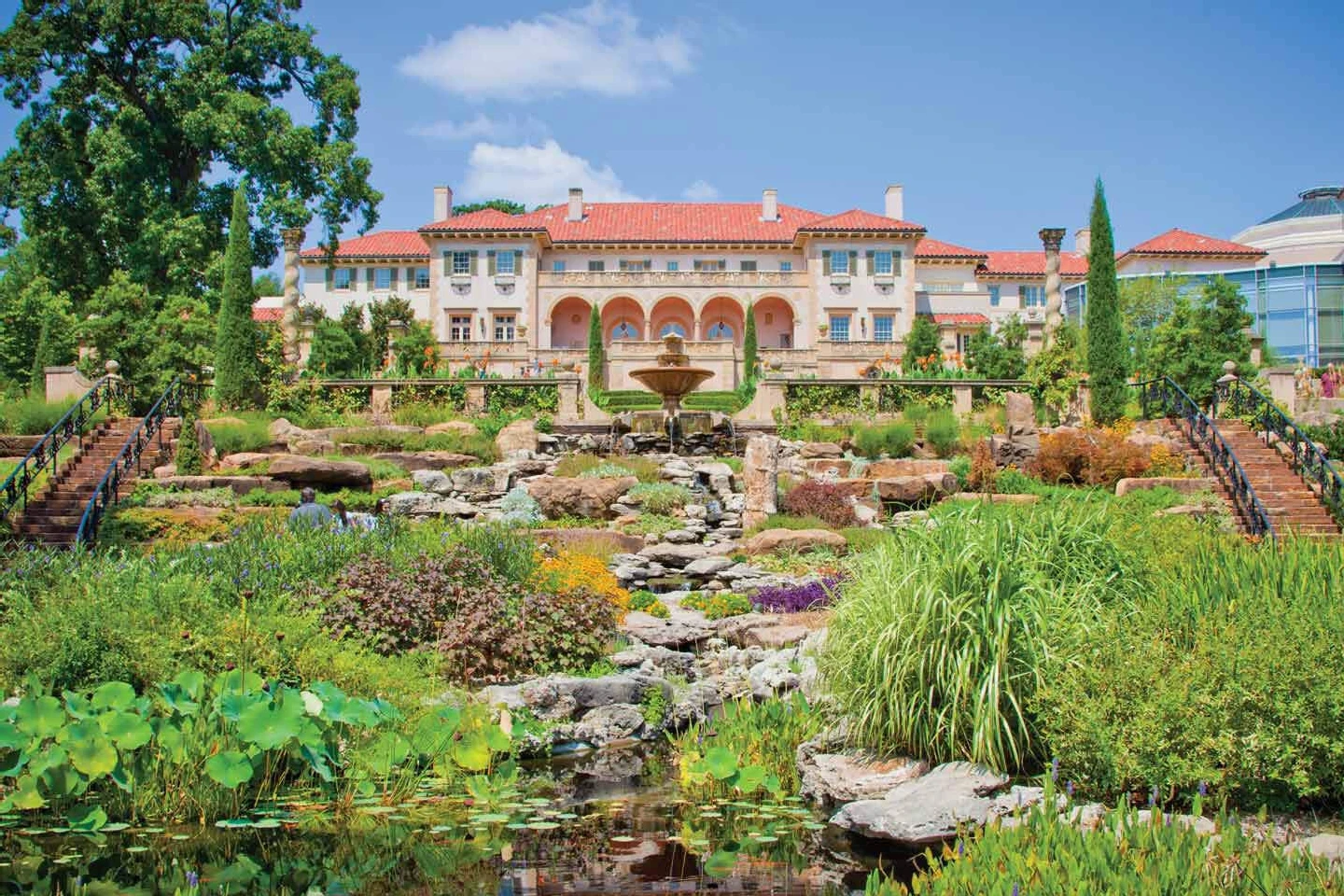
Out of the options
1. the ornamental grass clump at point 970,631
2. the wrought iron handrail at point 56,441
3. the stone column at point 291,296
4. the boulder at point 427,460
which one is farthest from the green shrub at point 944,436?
the stone column at point 291,296

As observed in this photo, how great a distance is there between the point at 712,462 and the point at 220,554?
1218 centimetres

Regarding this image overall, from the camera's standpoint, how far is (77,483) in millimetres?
16391

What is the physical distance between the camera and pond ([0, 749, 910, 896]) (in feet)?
15.2

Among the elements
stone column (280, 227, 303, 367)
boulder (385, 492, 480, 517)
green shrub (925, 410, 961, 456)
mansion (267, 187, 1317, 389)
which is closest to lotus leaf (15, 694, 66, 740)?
boulder (385, 492, 480, 517)

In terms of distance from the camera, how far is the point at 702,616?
11055 mm

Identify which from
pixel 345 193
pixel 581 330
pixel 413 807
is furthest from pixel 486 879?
pixel 581 330

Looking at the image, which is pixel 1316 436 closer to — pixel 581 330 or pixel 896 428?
pixel 896 428

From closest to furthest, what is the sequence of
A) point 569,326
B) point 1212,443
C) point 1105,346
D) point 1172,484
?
point 1172,484 → point 1212,443 → point 1105,346 → point 569,326

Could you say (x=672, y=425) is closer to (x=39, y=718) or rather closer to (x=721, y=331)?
(x=39, y=718)

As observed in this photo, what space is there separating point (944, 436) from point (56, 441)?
648 inches

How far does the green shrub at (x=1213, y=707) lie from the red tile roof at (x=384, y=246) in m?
54.7

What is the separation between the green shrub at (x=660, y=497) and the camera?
1684 centimetres

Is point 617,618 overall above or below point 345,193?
below

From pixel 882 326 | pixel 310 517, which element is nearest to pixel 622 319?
pixel 882 326
